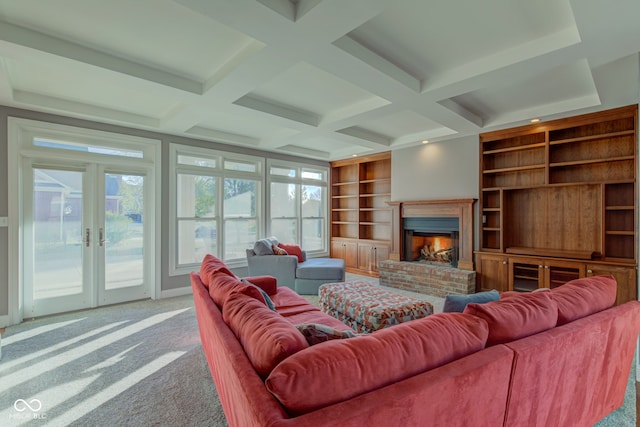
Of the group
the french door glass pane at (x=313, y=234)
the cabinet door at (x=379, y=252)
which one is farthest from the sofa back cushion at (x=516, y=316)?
the french door glass pane at (x=313, y=234)

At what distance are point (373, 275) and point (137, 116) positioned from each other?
474 centimetres

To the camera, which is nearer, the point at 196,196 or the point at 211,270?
the point at 211,270

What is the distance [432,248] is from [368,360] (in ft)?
15.6

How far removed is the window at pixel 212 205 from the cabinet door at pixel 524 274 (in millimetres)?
4109

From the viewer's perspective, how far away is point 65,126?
3641 millimetres

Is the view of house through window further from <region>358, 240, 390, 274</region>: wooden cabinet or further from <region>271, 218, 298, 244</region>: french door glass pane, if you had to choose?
<region>358, 240, 390, 274</region>: wooden cabinet

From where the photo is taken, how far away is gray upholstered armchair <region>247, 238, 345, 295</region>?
4508 millimetres

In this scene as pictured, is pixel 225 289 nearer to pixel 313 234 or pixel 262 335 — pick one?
pixel 262 335

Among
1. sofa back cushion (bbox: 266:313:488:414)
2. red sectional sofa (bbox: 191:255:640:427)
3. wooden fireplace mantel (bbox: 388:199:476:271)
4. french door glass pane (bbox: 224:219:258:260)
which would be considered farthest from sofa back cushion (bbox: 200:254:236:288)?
wooden fireplace mantel (bbox: 388:199:476:271)

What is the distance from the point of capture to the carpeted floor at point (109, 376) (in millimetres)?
1844

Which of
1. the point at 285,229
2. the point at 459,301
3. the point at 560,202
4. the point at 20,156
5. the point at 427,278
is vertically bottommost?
the point at 427,278

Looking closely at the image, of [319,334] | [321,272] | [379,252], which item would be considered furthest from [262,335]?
[379,252]

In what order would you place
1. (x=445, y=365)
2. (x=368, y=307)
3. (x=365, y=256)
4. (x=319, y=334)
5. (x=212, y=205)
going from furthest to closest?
(x=365, y=256) < (x=212, y=205) < (x=368, y=307) < (x=319, y=334) < (x=445, y=365)

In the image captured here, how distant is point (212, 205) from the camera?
16.3ft
